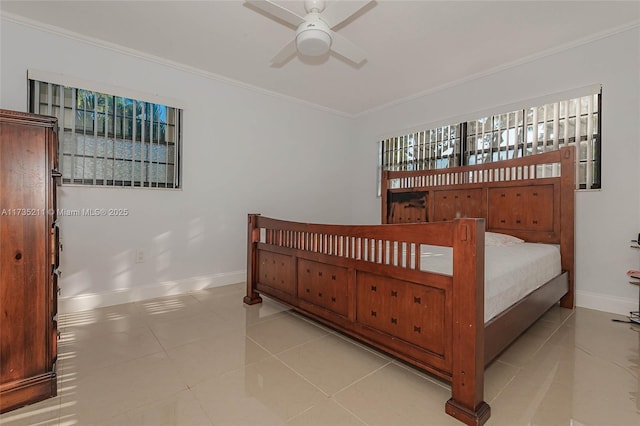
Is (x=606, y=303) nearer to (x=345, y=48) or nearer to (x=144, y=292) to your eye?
(x=345, y=48)

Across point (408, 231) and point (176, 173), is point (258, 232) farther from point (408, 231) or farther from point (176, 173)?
point (408, 231)

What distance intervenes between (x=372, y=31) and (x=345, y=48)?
1.93ft

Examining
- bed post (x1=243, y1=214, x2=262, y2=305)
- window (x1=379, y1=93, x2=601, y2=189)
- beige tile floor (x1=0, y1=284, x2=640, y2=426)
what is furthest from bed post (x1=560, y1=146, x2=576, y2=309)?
bed post (x1=243, y1=214, x2=262, y2=305)

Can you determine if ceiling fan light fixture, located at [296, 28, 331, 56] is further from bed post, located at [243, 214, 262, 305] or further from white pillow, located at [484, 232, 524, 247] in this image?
white pillow, located at [484, 232, 524, 247]

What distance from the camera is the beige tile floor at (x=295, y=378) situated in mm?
1362

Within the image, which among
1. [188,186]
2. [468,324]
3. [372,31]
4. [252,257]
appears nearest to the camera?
[468,324]

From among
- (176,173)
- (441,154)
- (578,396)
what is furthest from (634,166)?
(176,173)

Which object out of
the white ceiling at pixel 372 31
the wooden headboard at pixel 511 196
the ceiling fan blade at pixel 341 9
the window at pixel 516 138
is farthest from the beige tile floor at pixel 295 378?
the white ceiling at pixel 372 31

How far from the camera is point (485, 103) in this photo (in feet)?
11.5

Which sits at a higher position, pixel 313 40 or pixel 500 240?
pixel 313 40

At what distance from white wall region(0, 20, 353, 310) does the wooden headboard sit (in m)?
1.73

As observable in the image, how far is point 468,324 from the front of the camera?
4.32 feet

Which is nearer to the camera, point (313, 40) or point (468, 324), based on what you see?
point (468, 324)

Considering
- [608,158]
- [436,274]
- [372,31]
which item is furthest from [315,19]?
[608,158]
